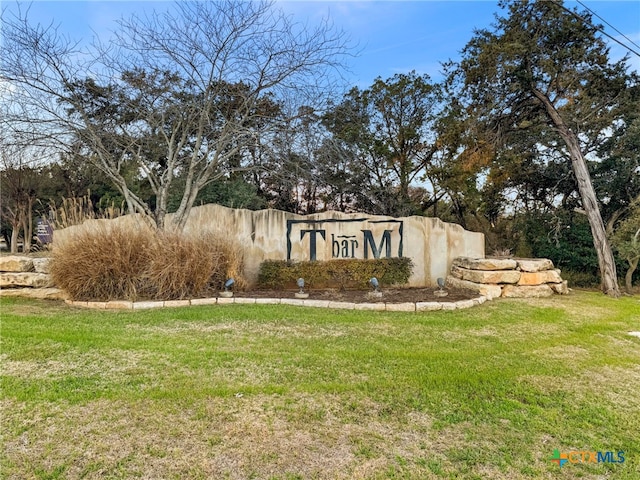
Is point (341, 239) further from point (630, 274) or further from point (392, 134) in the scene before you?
point (630, 274)

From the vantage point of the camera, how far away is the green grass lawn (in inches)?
70.6

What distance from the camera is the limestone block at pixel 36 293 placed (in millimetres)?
6023

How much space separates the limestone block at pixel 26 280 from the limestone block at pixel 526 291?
762 cm

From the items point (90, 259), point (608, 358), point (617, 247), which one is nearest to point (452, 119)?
point (617, 247)

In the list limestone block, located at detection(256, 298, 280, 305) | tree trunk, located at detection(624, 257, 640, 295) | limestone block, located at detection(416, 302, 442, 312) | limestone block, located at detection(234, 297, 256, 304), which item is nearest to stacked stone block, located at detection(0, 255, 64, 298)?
limestone block, located at detection(234, 297, 256, 304)

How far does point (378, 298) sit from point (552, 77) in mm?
5759

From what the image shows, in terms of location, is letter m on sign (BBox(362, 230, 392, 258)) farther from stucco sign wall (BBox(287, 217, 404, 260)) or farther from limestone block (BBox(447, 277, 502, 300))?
limestone block (BBox(447, 277, 502, 300))

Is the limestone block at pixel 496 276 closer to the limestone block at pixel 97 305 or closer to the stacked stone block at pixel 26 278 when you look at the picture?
the limestone block at pixel 97 305

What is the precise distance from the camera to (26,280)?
6.23 m

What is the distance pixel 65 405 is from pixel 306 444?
57.5 inches

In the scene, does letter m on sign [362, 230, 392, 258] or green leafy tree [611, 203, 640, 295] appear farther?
letter m on sign [362, 230, 392, 258]

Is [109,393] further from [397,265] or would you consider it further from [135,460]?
[397,265]

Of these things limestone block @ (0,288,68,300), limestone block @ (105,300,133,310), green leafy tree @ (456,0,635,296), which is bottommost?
limestone block @ (105,300,133,310)

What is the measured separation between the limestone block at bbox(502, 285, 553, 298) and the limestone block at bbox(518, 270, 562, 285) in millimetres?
89
